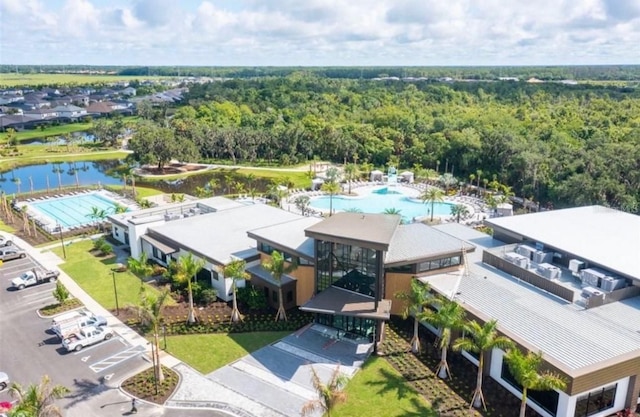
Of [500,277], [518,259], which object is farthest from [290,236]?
[518,259]

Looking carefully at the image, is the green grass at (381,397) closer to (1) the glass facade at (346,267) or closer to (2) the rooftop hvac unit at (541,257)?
(1) the glass facade at (346,267)

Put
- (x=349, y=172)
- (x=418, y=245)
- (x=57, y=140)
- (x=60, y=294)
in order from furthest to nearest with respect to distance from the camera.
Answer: (x=57, y=140) → (x=349, y=172) → (x=60, y=294) → (x=418, y=245)

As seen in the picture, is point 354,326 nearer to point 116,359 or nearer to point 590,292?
point 590,292

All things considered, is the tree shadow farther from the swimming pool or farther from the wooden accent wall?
the swimming pool

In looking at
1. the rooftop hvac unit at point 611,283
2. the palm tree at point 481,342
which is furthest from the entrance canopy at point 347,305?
the rooftop hvac unit at point 611,283

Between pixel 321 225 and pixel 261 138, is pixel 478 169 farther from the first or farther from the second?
pixel 321 225

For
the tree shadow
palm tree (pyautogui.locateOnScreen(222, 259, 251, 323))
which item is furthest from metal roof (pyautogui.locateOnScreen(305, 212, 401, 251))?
the tree shadow
